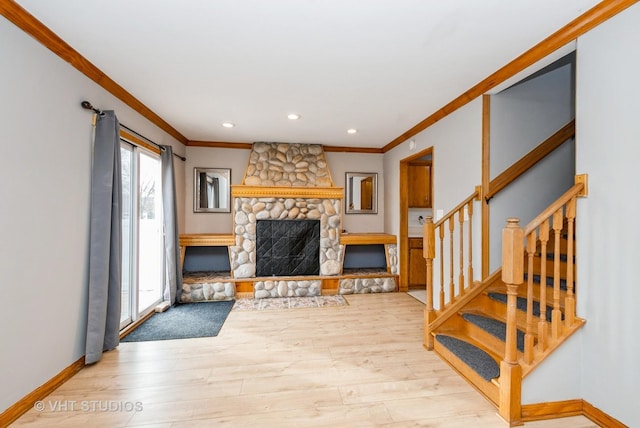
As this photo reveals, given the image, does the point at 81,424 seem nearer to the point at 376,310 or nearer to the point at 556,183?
the point at 376,310

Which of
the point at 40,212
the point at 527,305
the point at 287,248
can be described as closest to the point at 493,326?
the point at 527,305

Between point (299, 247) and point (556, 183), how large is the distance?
129 inches

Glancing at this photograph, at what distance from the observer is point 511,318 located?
171 centimetres

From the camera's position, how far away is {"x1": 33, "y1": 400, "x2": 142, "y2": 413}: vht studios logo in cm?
181

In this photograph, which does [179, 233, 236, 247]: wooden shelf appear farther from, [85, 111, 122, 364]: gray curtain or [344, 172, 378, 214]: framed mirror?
[344, 172, 378, 214]: framed mirror

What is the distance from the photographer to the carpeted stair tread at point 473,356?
1962mm

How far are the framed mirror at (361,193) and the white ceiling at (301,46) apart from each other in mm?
1986

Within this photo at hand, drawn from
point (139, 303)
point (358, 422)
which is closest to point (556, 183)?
point (358, 422)

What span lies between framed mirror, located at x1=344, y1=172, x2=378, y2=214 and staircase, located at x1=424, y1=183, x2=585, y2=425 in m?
2.06

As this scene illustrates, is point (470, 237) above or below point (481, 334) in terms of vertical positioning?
above

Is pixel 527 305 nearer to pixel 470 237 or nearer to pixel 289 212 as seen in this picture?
pixel 470 237

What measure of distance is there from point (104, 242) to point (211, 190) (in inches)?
99.1

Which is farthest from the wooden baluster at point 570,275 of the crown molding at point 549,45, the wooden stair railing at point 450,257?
the crown molding at point 549,45

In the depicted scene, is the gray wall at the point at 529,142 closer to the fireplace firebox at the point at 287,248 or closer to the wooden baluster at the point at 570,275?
the wooden baluster at the point at 570,275
